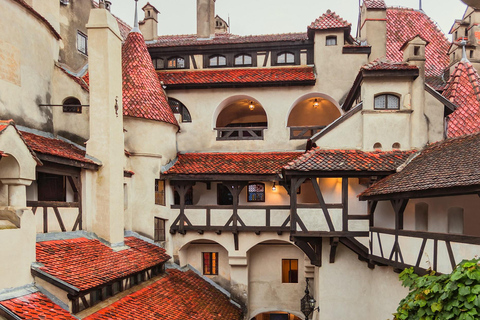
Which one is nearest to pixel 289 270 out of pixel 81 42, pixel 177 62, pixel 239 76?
pixel 239 76

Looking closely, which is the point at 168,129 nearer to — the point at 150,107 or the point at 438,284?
the point at 150,107

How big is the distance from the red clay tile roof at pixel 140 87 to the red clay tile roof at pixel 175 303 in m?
6.35

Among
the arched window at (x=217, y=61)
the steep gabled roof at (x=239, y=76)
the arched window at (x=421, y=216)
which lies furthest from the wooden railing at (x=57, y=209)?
the arched window at (x=421, y=216)

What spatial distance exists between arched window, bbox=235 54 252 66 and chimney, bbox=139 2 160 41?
5.15 meters

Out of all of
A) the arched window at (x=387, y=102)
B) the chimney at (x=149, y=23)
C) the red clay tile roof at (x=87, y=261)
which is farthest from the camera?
the chimney at (x=149, y=23)

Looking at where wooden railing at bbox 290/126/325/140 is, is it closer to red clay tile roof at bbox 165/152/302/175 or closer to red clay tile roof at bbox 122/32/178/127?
red clay tile roof at bbox 165/152/302/175

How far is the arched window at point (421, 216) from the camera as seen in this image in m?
12.1

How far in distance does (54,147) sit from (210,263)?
8.92 m

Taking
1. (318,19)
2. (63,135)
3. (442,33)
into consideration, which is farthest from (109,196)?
(442,33)

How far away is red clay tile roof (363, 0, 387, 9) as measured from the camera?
17.5 meters

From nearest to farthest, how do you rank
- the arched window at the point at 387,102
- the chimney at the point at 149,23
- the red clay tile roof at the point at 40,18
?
the red clay tile roof at the point at 40,18 → the arched window at the point at 387,102 → the chimney at the point at 149,23

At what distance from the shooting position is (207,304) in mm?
13875

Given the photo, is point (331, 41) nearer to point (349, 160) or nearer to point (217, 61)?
point (217, 61)

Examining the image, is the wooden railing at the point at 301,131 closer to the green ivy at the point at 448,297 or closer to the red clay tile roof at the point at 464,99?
the red clay tile roof at the point at 464,99
